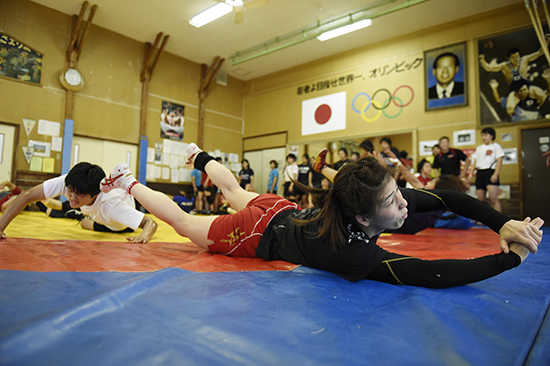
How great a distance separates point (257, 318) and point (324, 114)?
7957 millimetres

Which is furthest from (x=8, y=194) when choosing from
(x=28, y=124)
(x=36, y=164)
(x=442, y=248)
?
(x=442, y=248)

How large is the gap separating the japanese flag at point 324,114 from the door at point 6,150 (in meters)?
6.32

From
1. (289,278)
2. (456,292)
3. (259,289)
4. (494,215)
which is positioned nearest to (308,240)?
(289,278)

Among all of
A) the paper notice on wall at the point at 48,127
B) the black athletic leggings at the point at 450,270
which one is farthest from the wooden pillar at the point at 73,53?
the black athletic leggings at the point at 450,270

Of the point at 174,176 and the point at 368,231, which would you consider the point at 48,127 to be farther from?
the point at 368,231

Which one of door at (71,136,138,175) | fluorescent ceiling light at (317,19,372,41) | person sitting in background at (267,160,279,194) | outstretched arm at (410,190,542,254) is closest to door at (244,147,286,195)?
person sitting in background at (267,160,279,194)

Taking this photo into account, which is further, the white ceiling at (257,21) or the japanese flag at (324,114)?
the japanese flag at (324,114)

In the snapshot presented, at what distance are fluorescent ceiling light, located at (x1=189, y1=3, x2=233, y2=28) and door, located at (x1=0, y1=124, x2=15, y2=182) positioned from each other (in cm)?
410

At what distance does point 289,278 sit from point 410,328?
1.91 feet

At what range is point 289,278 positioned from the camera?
56.1 inches

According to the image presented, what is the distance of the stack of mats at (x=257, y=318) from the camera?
0.76 metres

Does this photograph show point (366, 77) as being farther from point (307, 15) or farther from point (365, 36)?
point (307, 15)

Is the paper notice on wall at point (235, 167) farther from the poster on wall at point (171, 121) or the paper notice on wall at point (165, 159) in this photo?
the paper notice on wall at point (165, 159)

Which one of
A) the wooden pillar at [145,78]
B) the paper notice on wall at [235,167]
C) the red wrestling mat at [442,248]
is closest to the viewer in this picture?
the red wrestling mat at [442,248]
